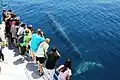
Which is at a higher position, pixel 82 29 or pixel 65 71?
pixel 65 71

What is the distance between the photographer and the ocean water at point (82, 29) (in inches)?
1027

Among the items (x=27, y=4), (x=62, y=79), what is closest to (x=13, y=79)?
(x=62, y=79)

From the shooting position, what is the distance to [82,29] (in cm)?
3516

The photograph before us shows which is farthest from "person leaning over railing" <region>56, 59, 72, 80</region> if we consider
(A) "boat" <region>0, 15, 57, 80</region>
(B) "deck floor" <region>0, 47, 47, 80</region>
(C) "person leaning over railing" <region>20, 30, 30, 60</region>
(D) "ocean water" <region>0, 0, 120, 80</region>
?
(D) "ocean water" <region>0, 0, 120, 80</region>

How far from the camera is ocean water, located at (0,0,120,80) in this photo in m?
26.1

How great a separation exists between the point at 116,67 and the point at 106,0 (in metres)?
23.7

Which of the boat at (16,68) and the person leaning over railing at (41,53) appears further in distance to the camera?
the boat at (16,68)

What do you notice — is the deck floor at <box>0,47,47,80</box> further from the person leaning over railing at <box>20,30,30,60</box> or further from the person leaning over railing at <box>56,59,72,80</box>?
the person leaning over railing at <box>56,59,72,80</box>

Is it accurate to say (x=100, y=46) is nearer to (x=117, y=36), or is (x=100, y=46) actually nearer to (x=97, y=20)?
(x=117, y=36)

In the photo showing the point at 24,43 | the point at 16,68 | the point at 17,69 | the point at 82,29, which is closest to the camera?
the point at 17,69

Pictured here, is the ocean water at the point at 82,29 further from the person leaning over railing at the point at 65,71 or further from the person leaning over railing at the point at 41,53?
the person leaning over railing at the point at 65,71

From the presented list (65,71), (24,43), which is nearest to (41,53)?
(65,71)

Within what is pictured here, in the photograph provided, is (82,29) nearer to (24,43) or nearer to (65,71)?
(24,43)

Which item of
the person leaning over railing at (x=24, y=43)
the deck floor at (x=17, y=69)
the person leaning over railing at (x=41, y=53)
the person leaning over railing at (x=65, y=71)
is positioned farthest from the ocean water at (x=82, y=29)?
the person leaning over railing at (x=65, y=71)
